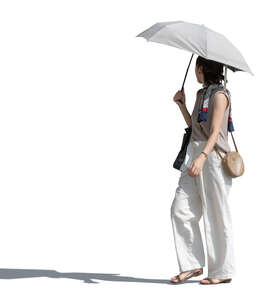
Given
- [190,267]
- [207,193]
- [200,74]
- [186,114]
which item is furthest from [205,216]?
[200,74]

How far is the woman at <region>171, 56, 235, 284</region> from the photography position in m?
8.58

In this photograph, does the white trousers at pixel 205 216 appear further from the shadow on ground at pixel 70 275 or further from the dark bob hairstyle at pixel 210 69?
the dark bob hairstyle at pixel 210 69

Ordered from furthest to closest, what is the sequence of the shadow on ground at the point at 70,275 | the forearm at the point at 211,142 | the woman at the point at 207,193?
1. the shadow on ground at the point at 70,275
2. the woman at the point at 207,193
3. the forearm at the point at 211,142

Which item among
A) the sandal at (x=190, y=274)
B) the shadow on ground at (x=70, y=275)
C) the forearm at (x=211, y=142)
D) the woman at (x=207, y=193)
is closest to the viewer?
the forearm at (x=211, y=142)

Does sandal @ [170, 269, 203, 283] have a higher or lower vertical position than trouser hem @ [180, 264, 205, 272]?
lower

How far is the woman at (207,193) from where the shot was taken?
8.58 meters

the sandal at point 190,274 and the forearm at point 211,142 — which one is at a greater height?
the forearm at point 211,142

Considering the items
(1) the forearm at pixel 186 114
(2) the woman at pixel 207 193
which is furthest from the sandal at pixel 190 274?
(1) the forearm at pixel 186 114

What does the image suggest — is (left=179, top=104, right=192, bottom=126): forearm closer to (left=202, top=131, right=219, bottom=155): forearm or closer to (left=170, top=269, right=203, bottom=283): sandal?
(left=202, top=131, right=219, bottom=155): forearm

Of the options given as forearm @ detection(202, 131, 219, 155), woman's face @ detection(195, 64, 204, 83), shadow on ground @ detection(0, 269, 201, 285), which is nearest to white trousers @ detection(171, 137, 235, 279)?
forearm @ detection(202, 131, 219, 155)

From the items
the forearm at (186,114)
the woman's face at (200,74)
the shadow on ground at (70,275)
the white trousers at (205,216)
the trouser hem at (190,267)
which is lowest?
the shadow on ground at (70,275)

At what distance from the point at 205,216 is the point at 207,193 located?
0.24 meters

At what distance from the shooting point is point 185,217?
8.73m

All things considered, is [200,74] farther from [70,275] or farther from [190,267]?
[70,275]
